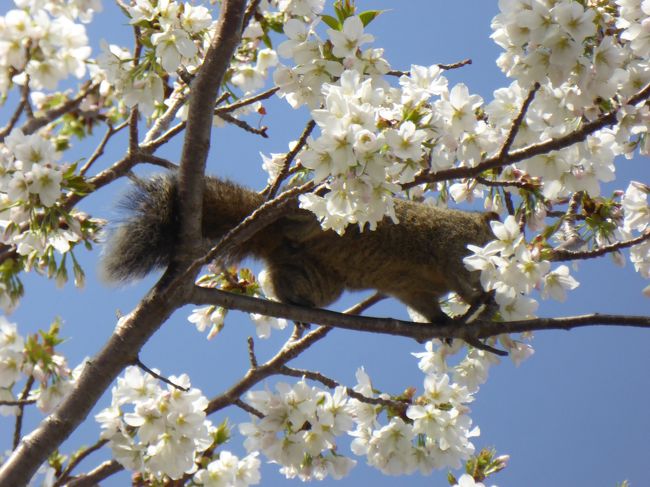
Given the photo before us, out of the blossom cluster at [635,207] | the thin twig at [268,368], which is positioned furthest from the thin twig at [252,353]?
the blossom cluster at [635,207]

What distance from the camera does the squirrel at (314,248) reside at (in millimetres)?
2908

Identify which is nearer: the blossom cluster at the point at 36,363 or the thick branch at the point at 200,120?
the thick branch at the point at 200,120

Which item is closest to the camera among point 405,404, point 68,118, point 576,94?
point 576,94

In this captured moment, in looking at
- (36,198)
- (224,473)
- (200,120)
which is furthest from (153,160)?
(224,473)

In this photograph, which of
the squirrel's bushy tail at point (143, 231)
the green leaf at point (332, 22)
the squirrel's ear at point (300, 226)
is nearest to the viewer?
the green leaf at point (332, 22)

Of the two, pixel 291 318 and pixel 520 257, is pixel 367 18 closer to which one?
pixel 520 257

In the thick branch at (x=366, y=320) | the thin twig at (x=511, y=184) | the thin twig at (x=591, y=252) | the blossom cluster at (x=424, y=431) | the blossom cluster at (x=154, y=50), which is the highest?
the blossom cluster at (x=154, y=50)

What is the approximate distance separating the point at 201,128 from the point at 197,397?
81 centimetres

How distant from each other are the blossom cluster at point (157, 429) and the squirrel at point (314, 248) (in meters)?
0.59

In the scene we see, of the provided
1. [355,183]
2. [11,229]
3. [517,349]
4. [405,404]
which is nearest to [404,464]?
[405,404]

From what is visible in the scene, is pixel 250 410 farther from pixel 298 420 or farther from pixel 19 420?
pixel 19 420

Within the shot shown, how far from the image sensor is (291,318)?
8.34 ft

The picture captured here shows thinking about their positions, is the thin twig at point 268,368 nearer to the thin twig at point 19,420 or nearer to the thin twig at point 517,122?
the thin twig at point 19,420

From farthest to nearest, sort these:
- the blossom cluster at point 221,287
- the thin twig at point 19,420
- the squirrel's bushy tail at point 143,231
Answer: the blossom cluster at point 221,287, the squirrel's bushy tail at point 143,231, the thin twig at point 19,420
